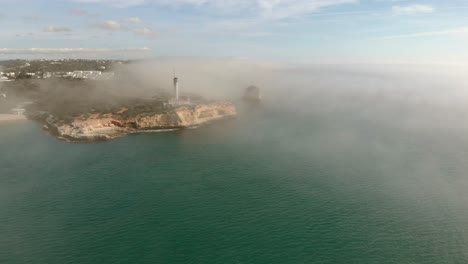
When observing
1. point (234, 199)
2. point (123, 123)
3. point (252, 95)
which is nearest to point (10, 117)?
point (123, 123)

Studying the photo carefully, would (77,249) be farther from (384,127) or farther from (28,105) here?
(28,105)

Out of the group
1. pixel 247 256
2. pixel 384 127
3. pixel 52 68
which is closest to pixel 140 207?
pixel 247 256

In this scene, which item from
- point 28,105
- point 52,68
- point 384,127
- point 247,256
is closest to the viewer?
point 247,256

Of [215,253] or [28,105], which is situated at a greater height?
[28,105]

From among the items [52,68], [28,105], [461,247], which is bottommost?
[461,247]

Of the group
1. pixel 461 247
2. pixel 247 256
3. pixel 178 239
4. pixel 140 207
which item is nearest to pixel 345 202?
pixel 461 247

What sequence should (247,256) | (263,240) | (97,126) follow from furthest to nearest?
(97,126) < (263,240) < (247,256)

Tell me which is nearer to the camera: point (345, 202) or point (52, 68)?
point (345, 202)

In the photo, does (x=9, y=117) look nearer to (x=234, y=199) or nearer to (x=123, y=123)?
(x=123, y=123)
